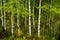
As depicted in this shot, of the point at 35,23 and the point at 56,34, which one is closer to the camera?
the point at 56,34

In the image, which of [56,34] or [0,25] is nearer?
[56,34]

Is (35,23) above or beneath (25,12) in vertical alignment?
beneath

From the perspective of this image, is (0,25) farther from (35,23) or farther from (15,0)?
(15,0)

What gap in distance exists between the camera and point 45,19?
2392cm

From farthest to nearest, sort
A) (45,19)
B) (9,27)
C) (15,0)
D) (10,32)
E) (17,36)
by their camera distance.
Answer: (45,19), (9,27), (10,32), (17,36), (15,0)

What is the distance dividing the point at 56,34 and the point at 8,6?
6022mm

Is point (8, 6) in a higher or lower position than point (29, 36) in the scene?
higher

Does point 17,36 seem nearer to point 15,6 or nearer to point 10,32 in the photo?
point 10,32

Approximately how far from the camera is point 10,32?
2055 centimetres

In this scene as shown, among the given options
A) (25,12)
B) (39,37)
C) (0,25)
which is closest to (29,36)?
(39,37)

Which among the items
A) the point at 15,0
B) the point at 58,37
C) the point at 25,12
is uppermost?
the point at 15,0

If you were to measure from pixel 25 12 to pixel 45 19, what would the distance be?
6531mm

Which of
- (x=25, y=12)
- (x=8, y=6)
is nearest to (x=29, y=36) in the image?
(x=25, y=12)

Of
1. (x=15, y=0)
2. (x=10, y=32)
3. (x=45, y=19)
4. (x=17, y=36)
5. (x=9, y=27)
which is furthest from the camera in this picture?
(x=45, y=19)
